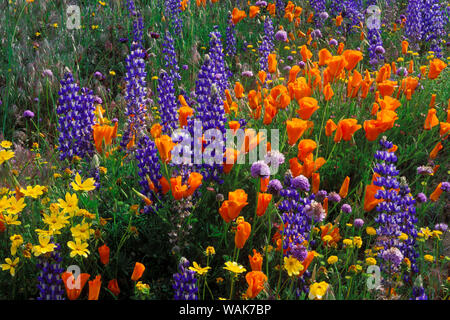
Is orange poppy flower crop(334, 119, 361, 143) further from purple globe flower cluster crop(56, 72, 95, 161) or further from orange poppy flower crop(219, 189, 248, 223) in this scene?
purple globe flower cluster crop(56, 72, 95, 161)

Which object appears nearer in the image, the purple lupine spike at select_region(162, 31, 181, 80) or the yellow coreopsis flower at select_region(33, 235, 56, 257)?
the yellow coreopsis flower at select_region(33, 235, 56, 257)

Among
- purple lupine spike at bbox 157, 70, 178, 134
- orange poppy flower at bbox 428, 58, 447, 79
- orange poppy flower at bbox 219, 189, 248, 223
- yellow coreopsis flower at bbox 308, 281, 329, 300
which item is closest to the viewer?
yellow coreopsis flower at bbox 308, 281, 329, 300

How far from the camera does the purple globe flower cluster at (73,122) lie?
9.60 feet

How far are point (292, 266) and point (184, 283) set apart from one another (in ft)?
1.56

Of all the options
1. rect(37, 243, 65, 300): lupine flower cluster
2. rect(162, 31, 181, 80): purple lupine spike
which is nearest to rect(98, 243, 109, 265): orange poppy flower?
rect(37, 243, 65, 300): lupine flower cluster

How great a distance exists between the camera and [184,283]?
1954 mm

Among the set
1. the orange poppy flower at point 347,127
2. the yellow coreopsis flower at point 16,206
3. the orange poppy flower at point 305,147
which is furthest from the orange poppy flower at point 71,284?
the orange poppy flower at point 347,127

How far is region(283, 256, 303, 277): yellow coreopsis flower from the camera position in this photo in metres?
1.99

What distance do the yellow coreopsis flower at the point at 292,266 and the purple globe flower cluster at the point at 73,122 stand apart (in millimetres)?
1591

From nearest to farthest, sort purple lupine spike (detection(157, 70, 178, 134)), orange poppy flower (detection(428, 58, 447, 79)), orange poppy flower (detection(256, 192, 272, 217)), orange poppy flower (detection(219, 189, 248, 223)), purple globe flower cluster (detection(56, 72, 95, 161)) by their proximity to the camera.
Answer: orange poppy flower (detection(219, 189, 248, 223)) → orange poppy flower (detection(256, 192, 272, 217)) → purple globe flower cluster (detection(56, 72, 95, 161)) → purple lupine spike (detection(157, 70, 178, 134)) → orange poppy flower (detection(428, 58, 447, 79))

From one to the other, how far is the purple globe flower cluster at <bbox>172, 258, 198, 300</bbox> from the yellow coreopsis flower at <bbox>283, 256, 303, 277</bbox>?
0.41m

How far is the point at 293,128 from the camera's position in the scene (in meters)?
2.54

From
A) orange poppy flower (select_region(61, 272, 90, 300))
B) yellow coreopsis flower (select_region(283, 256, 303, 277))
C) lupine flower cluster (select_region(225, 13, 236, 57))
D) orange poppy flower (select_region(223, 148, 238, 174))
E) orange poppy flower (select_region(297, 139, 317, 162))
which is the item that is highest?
lupine flower cluster (select_region(225, 13, 236, 57))
